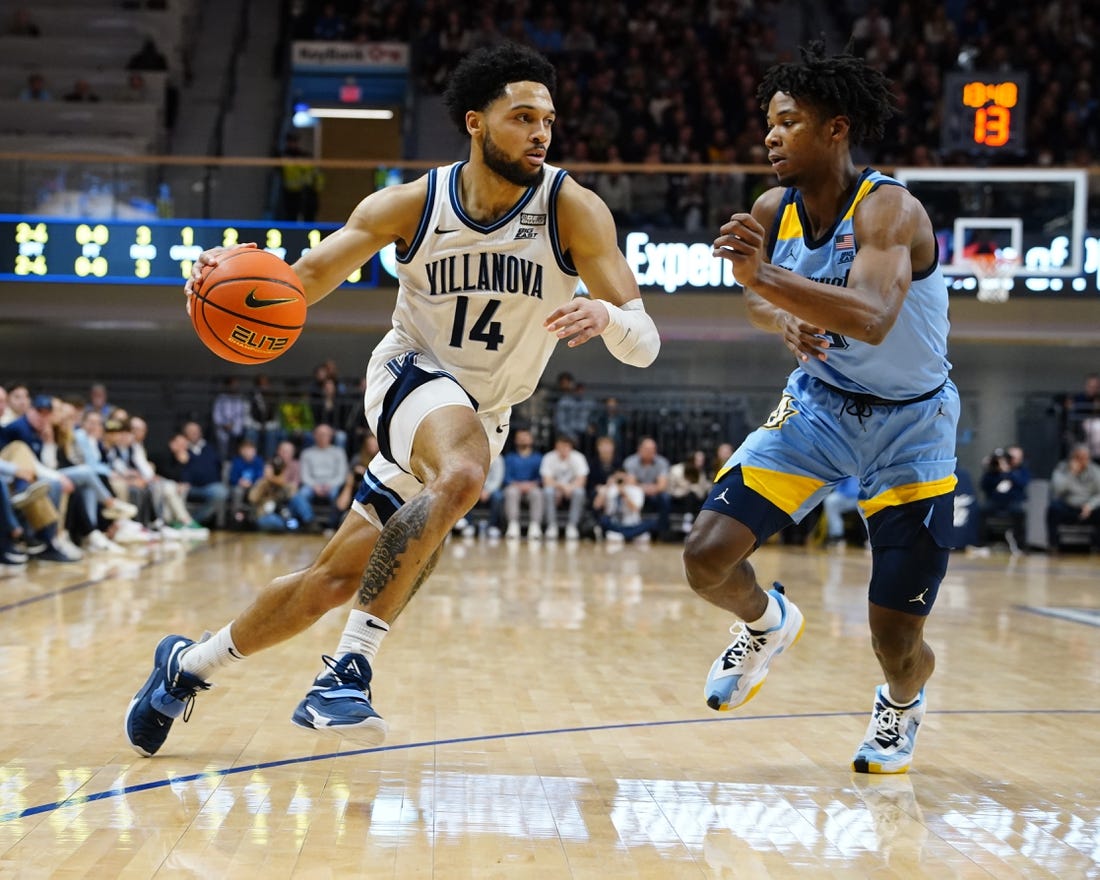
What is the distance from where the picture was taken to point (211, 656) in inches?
163

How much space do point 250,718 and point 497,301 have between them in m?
1.79

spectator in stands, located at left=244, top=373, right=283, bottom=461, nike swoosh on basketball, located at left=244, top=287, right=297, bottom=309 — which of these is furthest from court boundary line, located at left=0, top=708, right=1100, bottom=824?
spectator in stands, located at left=244, top=373, right=283, bottom=461

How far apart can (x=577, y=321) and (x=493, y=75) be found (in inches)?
38.3

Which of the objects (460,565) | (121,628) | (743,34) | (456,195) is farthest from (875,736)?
(743,34)

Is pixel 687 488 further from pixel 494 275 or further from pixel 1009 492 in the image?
pixel 494 275

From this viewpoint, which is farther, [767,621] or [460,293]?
[767,621]

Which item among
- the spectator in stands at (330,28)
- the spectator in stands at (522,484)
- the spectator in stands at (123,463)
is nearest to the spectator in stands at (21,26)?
the spectator in stands at (330,28)

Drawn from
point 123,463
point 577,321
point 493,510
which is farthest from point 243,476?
point 577,321

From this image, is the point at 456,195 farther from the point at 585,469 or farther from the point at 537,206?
the point at 585,469

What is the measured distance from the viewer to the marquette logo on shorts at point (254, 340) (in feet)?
13.2

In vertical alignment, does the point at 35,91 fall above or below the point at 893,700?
above

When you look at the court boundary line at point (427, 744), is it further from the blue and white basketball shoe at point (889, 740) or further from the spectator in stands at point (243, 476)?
the spectator in stands at point (243, 476)

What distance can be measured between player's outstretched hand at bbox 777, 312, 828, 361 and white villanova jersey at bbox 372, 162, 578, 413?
685mm

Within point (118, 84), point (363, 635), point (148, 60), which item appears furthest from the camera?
point (148, 60)
